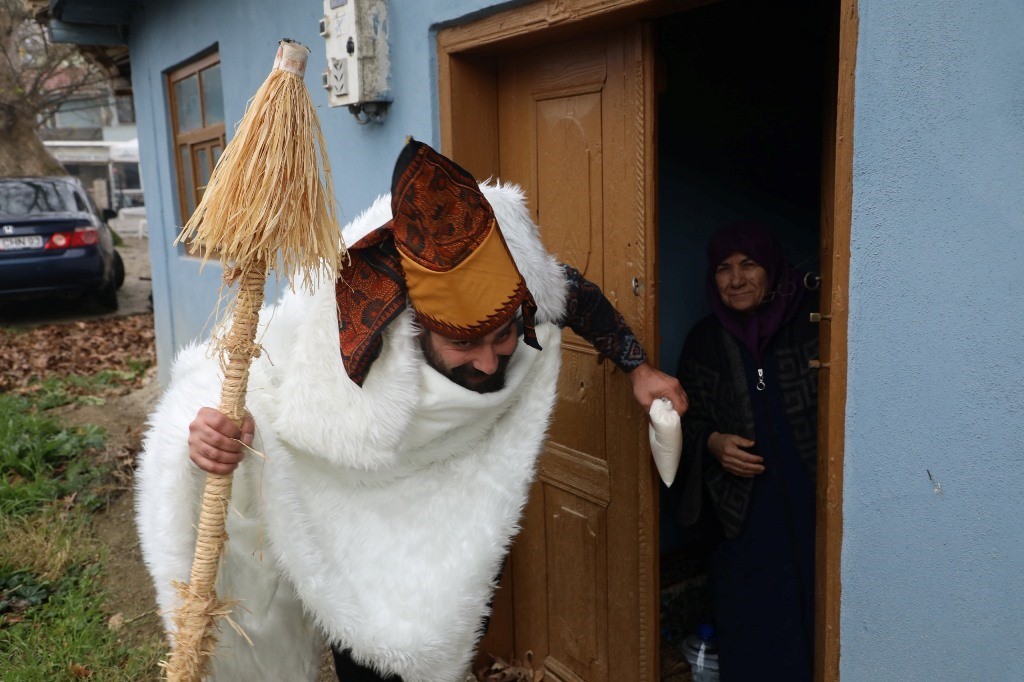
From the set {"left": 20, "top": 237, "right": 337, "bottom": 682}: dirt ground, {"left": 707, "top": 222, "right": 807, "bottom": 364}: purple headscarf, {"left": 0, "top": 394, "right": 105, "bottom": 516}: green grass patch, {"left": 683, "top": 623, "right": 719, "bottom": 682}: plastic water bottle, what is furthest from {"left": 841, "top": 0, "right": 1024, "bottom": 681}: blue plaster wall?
{"left": 0, "top": 394, "right": 105, "bottom": 516}: green grass patch

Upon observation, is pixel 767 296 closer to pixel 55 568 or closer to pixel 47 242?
pixel 55 568

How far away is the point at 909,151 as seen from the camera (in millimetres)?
1655

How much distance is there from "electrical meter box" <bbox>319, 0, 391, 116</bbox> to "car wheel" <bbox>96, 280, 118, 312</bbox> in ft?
30.7

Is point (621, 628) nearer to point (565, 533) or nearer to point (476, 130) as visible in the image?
point (565, 533)

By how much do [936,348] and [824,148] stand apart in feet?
3.54

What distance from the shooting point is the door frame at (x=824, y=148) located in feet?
5.89

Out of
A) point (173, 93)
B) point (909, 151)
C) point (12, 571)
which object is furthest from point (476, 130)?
point (173, 93)

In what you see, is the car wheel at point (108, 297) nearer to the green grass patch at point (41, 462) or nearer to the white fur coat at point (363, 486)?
the green grass patch at point (41, 462)

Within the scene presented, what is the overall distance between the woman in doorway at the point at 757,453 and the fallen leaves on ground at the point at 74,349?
716 cm

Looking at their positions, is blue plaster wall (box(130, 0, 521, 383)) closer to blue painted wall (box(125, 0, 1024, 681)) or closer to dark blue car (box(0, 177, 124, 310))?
blue painted wall (box(125, 0, 1024, 681))

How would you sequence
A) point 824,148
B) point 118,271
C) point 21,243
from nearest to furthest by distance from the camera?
point 824,148 < point 21,243 < point 118,271

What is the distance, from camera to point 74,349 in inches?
374

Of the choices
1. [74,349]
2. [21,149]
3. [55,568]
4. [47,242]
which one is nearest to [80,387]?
[74,349]

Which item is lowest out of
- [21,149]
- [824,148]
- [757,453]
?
[757,453]
